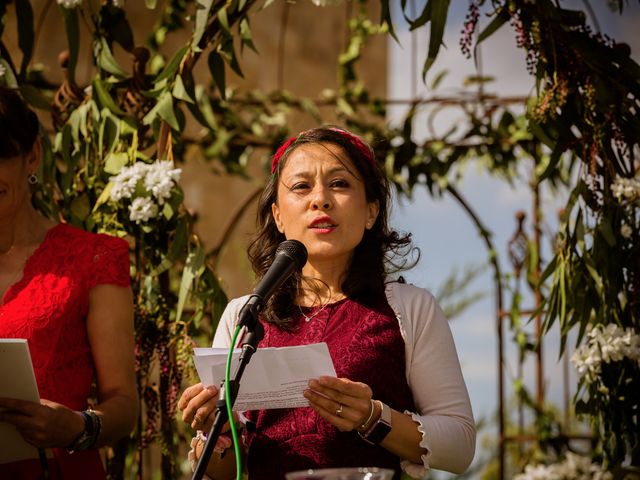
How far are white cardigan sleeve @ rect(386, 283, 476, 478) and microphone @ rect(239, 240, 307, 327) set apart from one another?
45cm

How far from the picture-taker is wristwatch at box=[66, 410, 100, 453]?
2.07m

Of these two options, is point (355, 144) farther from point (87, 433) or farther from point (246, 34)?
point (87, 433)

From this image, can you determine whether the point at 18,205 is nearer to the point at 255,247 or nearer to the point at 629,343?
the point at 255,247

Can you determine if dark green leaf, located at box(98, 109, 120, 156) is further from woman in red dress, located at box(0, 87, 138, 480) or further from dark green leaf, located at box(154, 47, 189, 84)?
woman in red dress, located at box(0, 87, 138, 480)

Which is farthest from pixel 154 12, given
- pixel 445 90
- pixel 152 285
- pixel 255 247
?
pixel 255 247

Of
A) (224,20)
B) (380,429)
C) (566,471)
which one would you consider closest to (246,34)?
(224,20)

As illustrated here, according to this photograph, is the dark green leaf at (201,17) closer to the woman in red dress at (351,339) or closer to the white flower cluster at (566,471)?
the woman in red dress at (351,339)

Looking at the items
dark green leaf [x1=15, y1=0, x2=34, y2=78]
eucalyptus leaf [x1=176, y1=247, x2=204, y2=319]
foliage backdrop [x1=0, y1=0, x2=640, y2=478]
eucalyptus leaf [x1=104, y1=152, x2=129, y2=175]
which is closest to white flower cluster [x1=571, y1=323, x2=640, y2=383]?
foliage backdrop [x1=0, y1=0, x2=640, y2=478]

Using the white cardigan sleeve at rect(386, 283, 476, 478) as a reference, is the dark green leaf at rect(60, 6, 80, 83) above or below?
above

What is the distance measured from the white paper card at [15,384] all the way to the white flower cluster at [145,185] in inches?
33.5

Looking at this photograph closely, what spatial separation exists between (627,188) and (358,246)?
2.77 ft

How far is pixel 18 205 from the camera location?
7.44 ft

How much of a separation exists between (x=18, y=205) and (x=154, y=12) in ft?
13.9

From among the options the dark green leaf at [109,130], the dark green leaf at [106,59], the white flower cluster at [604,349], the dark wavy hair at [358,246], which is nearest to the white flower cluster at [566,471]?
the white flower cluster at [604,349]
